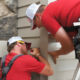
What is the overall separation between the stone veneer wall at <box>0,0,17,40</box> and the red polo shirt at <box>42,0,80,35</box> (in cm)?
132

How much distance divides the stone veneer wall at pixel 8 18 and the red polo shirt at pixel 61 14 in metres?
1.32

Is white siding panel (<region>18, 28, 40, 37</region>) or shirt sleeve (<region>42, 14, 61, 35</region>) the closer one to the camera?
shirt sleeve (<region>42, 14, 61, 35</region>)

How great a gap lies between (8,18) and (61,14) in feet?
4.83

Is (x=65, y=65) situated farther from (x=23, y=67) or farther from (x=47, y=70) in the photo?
(x=23, y=67)

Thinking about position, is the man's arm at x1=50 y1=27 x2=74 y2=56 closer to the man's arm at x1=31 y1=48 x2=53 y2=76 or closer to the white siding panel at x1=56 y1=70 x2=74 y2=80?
the man's arm at x1=31 y1=48 x2=53 y2=76

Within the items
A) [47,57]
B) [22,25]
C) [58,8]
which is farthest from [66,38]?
[22,25]

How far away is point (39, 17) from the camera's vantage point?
7.94 ft

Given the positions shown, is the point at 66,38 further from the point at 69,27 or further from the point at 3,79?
the point at 3,79

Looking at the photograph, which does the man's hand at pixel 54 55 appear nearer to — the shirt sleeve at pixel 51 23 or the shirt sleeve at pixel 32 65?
the shirt sleeve at pixel 32 65

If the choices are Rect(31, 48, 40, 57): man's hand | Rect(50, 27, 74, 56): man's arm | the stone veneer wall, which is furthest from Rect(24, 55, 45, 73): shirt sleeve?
the stone veneer wall

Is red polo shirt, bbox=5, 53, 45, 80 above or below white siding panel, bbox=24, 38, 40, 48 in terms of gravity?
below

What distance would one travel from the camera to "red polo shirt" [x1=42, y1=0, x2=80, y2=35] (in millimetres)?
2184

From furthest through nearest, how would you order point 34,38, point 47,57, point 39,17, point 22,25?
point 22,25 → point 34,38 → point 47,57 → point 39,17

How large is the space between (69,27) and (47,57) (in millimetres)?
666
